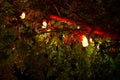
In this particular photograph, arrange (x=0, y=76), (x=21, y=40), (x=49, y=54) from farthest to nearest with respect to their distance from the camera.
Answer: (x=0, y=76) → (x=49, y=54) → (x=21, y=40)

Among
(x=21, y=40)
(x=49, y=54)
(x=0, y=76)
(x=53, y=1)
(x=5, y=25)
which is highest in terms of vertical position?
(x=53, y=1)

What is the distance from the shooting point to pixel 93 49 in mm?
5879

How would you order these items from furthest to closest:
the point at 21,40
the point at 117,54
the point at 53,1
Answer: the point at 53,1
the point at 21,40
the point at 117,54

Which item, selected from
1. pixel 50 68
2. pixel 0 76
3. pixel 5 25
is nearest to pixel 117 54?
pixel 50 68

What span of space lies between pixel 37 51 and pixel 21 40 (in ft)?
1.90

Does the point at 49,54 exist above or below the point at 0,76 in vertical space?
above

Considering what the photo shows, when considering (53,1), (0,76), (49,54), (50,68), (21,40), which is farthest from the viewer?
(0,76)

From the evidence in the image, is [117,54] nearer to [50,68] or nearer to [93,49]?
[93,49]

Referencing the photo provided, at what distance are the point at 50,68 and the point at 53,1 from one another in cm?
172

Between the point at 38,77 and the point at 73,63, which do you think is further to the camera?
the point at 73,63

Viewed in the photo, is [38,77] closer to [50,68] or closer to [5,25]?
[50,68]

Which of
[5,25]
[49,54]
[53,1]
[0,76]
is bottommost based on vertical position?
[0,76]

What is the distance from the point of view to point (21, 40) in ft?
17.2

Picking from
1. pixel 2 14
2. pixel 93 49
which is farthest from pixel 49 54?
pixel 2 14
